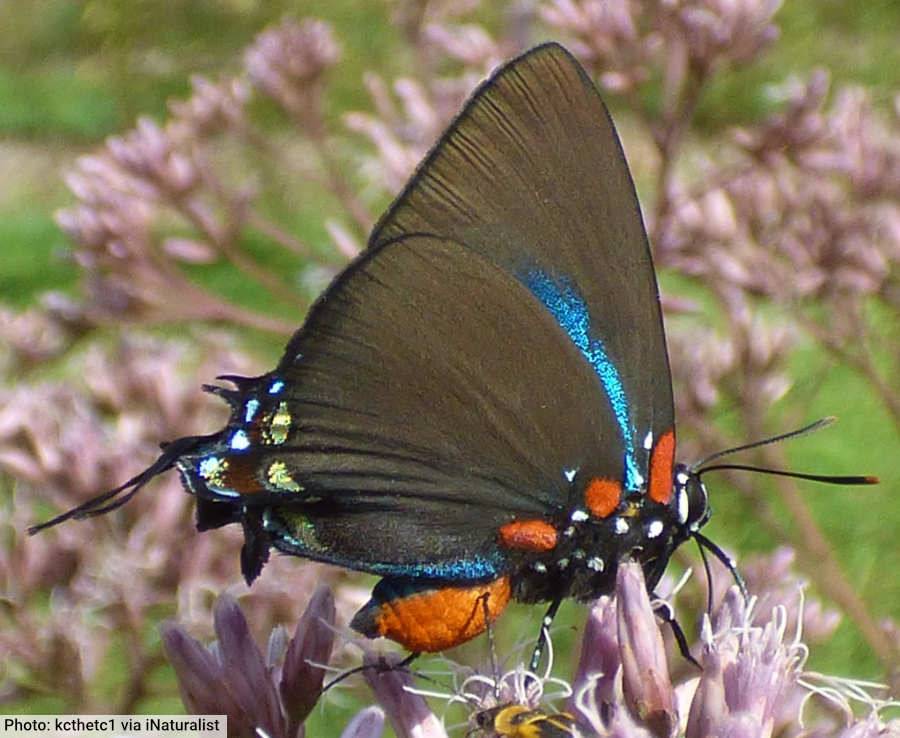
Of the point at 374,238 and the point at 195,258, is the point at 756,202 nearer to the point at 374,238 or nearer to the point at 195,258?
the point at 195,258

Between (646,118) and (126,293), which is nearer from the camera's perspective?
(646,118)

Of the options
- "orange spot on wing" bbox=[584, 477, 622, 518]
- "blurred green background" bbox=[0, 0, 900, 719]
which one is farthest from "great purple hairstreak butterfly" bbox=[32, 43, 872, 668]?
"blurred green background" bbox=[0, 0, 900, 719]

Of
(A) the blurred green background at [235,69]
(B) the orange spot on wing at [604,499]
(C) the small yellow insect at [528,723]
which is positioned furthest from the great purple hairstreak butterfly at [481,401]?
(A) the blurred green background at [235,69]

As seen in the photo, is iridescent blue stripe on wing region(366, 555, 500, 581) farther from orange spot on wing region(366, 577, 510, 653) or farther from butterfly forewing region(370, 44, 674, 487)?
butterfly forewing region(370, 44, 674, 487)

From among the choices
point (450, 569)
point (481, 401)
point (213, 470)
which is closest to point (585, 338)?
point (481, 401)

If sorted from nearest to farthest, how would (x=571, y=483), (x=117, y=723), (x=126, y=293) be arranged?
(x=571, y=483)
(x=117, y=723)
(x=126, y=293)

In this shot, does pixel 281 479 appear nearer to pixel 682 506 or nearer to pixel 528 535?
pixel 528 535

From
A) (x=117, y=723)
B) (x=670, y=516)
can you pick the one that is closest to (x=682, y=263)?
(x=670, y=516)

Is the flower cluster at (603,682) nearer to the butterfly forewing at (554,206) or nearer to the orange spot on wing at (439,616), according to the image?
the orange spot on wing at (439,616)
